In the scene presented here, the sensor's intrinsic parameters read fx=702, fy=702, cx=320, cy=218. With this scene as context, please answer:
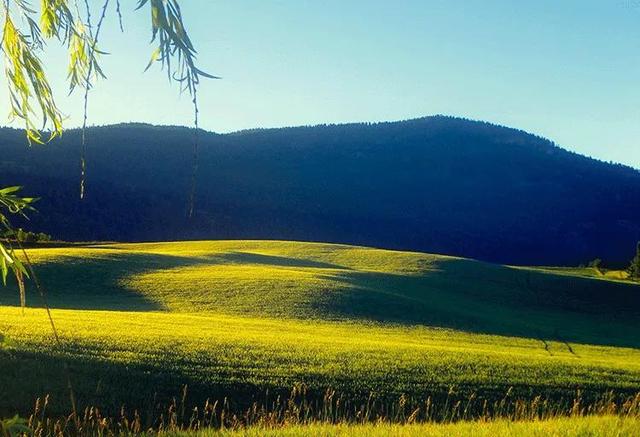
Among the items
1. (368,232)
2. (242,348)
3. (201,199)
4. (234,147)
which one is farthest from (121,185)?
(242,348)

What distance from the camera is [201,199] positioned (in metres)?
153

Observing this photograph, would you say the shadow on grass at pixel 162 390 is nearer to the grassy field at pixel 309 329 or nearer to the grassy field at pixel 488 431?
the grassy field at pixel 309 329

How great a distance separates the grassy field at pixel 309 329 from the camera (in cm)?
1359

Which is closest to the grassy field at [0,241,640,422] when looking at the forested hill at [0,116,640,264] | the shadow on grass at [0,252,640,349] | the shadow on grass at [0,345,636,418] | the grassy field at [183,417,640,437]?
the shadow on grass at [0,345,636,418]

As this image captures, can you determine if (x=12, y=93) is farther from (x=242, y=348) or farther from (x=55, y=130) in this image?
(x=242, y=348)

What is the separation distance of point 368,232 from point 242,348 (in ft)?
521

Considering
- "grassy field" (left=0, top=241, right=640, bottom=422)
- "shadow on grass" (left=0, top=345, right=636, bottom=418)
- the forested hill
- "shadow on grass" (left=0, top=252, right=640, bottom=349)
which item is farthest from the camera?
the forested hill

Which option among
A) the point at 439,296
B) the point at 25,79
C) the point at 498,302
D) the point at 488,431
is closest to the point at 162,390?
the point at 488,431

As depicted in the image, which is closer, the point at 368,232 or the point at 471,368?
the point at 471,368

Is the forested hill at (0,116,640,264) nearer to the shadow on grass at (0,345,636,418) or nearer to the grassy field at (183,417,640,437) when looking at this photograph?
the shadow on grass at (0,345,636,418)

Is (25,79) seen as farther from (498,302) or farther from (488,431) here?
(498,302)

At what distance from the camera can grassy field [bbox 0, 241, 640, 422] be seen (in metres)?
13.6

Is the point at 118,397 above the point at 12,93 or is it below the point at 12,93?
below

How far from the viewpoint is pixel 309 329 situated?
86.9 ft
